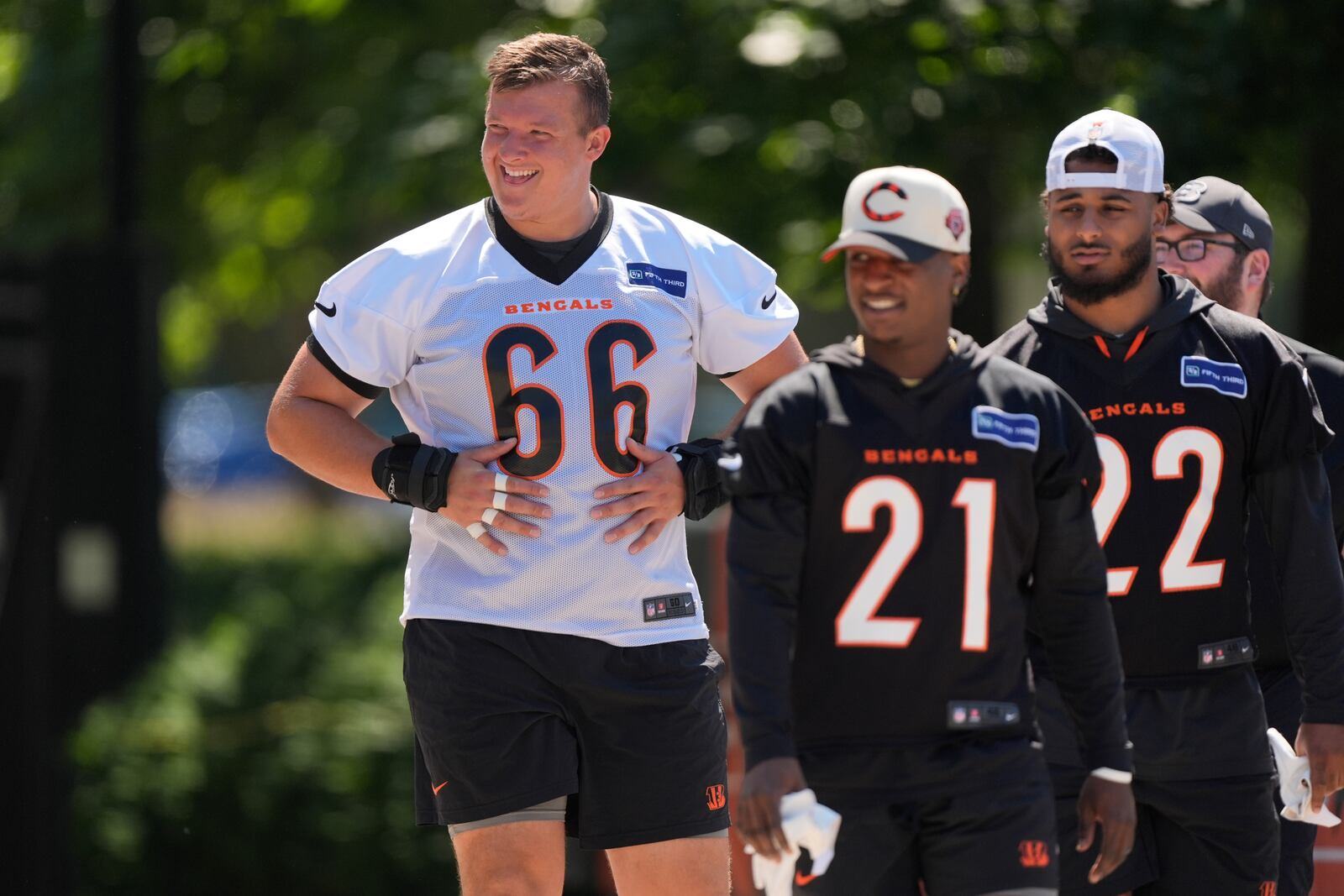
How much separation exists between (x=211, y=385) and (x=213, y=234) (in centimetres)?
3150

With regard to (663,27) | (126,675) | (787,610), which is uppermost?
(663,27)

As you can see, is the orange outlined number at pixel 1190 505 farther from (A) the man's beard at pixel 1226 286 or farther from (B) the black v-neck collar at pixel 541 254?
(B) the black v-neck collar at pixel 541 254

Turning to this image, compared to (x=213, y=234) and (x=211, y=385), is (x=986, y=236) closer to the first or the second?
(x=213, y=234)

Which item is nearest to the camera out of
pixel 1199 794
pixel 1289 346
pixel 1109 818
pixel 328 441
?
pixel 1109 818

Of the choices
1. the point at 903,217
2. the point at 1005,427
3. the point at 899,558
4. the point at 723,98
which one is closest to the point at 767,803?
Answer: the point at 899,558

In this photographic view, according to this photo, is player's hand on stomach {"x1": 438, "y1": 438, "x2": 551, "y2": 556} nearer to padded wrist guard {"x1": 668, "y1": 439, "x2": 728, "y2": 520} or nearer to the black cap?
padded wrist guard {"x1": 668, "y1": 439, "x2": 728, "y2": 520}

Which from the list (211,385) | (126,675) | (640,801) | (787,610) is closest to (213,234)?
(126,675)

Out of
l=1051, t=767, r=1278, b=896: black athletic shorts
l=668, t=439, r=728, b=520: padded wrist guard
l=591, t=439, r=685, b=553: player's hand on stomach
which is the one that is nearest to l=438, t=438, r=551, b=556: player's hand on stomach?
l=591, t=439, r=685, b=553: player's hand on stomach

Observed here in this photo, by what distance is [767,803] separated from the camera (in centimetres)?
373

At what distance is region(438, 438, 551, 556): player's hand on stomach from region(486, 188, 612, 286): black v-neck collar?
1.42 feet

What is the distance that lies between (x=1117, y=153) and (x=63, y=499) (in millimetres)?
6019

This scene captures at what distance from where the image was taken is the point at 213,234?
13.6m

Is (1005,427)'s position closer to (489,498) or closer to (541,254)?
(489,498)

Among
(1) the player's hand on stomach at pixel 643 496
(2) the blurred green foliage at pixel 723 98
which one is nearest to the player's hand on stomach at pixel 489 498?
(1) the player's hand on stomach at pixel 643 496
